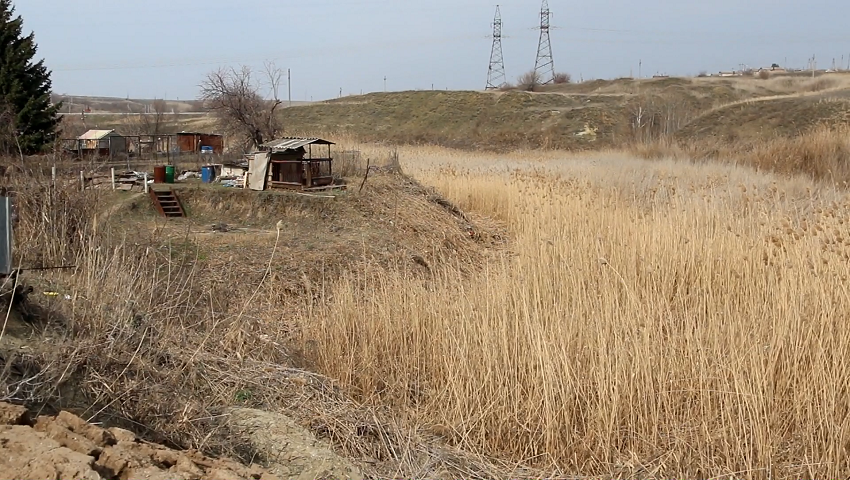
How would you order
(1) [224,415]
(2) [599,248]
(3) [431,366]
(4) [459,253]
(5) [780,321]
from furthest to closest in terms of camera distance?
(4) [459,253], (2) [599,248], (3) [431,366], (5) [780,321], (1) [224,415]

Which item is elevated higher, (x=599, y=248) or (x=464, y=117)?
(x=464, y=117)

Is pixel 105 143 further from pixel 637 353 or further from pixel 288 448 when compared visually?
pixel 637 353

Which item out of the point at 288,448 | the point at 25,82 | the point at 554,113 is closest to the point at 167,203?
the point at 288,448

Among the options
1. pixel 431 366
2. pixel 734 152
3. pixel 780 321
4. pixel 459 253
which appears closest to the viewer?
pixel 780 321

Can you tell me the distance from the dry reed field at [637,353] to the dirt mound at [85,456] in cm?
187

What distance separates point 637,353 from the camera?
4.14 metres

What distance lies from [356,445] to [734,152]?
1763 cm

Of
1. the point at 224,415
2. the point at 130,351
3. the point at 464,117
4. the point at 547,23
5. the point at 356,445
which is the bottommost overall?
the point at 356,445

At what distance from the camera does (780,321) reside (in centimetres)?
420

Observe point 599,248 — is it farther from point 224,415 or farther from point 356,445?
point 224,415

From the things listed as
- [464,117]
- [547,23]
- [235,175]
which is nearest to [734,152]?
[235,175]

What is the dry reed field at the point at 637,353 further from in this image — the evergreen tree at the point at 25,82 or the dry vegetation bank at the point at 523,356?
the evergreen tree at the point at 25,82

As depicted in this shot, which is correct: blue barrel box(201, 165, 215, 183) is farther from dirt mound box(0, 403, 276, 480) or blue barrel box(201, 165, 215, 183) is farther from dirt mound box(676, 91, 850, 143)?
dirt mound box(676, 91, 850, 143)

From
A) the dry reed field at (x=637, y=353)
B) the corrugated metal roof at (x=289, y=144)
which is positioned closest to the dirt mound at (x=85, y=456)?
the dry reed field at (x=637, y=353)
